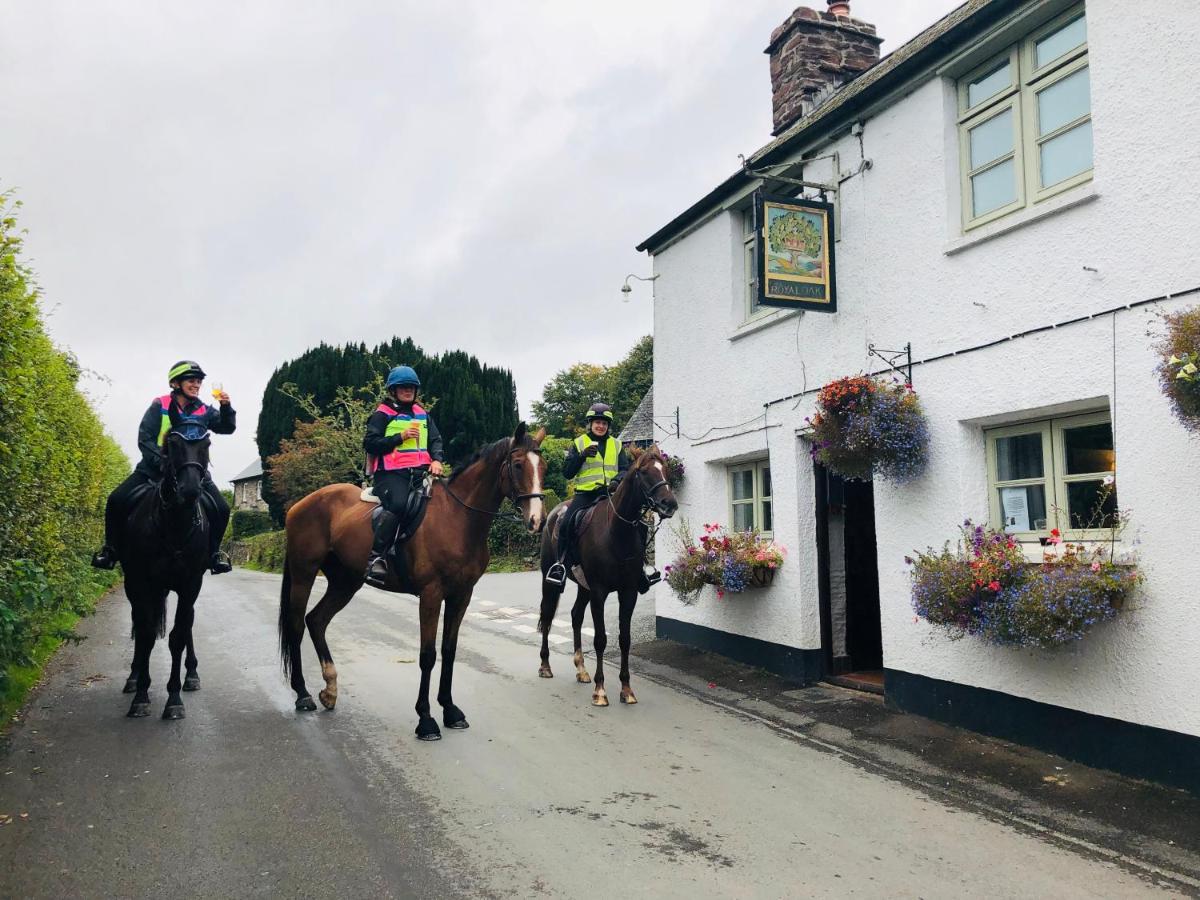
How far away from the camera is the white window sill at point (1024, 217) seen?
608cm

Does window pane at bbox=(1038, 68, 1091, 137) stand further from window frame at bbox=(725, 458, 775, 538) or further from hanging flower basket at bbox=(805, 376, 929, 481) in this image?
window frame at bbox=(725, 458, 775, 538)

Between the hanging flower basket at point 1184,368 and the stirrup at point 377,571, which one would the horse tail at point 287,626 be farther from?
the hanging flower basket at point 1184,368

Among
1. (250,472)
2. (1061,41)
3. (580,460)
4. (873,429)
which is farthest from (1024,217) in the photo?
(250,472)

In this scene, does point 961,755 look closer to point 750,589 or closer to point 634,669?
point 750,589

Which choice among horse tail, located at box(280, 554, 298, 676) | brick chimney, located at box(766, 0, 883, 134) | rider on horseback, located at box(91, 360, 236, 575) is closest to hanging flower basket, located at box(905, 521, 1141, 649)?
horse tail, located at box(280, 554, 298, 676)

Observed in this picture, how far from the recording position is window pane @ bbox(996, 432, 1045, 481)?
6.68 metres

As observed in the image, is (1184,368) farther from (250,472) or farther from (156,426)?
(250,472)

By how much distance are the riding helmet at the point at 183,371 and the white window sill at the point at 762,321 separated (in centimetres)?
577

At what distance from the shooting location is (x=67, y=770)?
5602 millimetres

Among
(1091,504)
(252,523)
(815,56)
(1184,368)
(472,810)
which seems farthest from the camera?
(252,523)

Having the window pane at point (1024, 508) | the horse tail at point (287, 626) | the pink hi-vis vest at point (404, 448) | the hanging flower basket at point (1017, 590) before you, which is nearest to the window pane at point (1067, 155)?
the window pane at point (1024, 508)

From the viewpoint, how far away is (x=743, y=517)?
10750 millimetres

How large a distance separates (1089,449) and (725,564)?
414 cm

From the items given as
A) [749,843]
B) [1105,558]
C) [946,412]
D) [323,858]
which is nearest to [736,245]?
[946,412]
